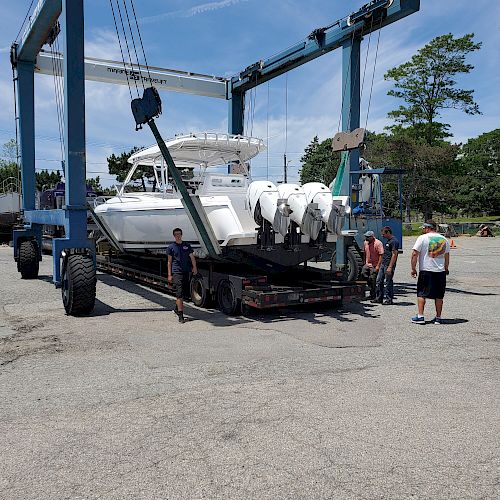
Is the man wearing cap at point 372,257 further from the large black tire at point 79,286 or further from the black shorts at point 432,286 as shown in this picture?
the large black tire at point 79,286

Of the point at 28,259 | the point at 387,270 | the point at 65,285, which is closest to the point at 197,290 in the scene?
the point at 65,285

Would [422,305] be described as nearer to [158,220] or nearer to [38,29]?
[158,220]

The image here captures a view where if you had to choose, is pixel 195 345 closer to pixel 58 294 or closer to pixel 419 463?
pixel 419 463

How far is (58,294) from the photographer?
11.4 m

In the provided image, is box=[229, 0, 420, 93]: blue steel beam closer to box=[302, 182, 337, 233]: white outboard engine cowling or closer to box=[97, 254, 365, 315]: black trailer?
box=[302, 182, 337, 233]: white outboard engine cowling

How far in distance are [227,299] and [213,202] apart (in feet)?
5.43

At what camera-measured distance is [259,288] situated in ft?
27.4

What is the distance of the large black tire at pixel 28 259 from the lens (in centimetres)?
1375

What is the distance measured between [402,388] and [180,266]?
14.6 ft

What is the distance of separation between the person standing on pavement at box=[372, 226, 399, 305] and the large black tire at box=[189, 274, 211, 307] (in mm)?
3265

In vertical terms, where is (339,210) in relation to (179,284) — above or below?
above

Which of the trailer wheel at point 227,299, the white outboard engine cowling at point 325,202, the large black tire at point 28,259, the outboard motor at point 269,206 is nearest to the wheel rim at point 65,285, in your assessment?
the trailer wheel at point 227,299

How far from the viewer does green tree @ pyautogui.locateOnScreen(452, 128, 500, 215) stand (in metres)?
56.6

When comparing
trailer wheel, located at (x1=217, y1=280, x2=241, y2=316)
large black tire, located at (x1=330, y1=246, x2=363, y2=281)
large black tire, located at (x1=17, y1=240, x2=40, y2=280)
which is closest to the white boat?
trailer wheel, located at (x1=217, y1=280, x2=241, y2=316)
